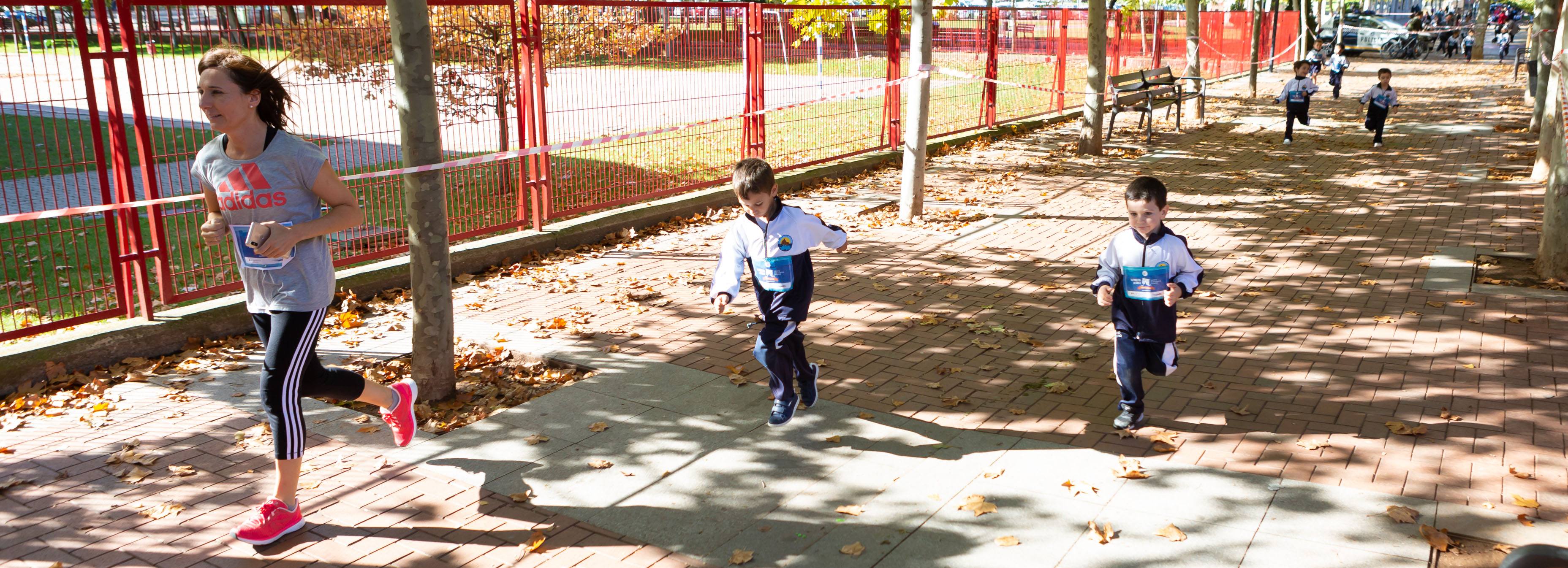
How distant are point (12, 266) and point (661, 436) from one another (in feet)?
20.0

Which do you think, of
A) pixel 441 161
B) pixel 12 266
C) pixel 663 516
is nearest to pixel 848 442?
pixel 663 516

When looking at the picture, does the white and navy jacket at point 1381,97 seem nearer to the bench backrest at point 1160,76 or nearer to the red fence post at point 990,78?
the bench backrest at point 1160,76

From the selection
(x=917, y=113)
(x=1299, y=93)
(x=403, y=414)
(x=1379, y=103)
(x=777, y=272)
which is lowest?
(x=403, y=414)

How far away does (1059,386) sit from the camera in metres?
5.77

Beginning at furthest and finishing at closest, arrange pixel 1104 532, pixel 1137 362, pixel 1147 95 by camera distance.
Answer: pixel 1147 95 → pixel 1137 362 → pixel 1104 532

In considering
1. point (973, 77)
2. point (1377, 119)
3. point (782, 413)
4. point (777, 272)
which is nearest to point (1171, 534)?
point (782, 413)

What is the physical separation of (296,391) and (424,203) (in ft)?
4.99

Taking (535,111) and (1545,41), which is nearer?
(535,111)

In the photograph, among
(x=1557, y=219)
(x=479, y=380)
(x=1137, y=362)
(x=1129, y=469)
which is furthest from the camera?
(x=1557, y=219)

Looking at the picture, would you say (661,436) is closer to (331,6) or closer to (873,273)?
(873,273)

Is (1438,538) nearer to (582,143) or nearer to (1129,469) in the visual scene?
(1129,469)

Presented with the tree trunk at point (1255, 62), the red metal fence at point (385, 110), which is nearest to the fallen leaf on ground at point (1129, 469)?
the red metal fence at point (385, 110)

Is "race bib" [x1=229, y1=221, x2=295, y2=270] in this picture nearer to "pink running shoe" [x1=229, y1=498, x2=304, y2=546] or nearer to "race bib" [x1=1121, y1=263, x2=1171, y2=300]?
"pink running shoe" [x1=229, y1=498, x2=304, y2=546]

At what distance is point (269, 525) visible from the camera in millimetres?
4027
